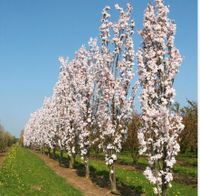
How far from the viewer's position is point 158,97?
16859 mm

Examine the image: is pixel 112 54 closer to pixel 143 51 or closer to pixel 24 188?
pixel 143 51

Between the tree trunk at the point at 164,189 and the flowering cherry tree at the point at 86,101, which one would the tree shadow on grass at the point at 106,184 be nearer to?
the flowering cherry tree at the point at 86,101

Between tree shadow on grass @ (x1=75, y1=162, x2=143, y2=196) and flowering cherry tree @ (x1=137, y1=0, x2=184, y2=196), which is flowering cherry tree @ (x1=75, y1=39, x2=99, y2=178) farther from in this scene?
flowering cherry tree @ (x1=137, y1=0, x2=184, y2=196)

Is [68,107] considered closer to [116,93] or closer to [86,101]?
[86,101]

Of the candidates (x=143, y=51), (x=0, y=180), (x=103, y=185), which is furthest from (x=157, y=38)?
(x=0, y=180)

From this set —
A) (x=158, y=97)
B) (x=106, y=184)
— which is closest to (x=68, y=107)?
(x=106, y=184)

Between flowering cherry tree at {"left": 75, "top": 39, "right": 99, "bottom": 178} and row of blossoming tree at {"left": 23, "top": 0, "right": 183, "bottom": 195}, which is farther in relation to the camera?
flowering cherry tree at {"left": 75, "top": 39, "right": 99, "bottom": 178}

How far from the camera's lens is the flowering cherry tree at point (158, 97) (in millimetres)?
15883

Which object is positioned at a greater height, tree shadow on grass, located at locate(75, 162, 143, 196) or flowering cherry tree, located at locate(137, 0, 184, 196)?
flowering cherry tree, located at locate(137, 0, 184, 196)

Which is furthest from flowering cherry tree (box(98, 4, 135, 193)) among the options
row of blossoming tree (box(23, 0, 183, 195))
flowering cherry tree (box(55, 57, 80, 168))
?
flowering cherry tree (box(55, 57, 80, 168))

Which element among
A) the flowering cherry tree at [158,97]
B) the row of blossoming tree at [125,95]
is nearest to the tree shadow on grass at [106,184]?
the row of blossoming tree at [125,95]

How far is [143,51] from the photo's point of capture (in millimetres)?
18391

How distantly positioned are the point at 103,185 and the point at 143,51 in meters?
12.1

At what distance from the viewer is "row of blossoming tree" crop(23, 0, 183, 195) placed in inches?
634
